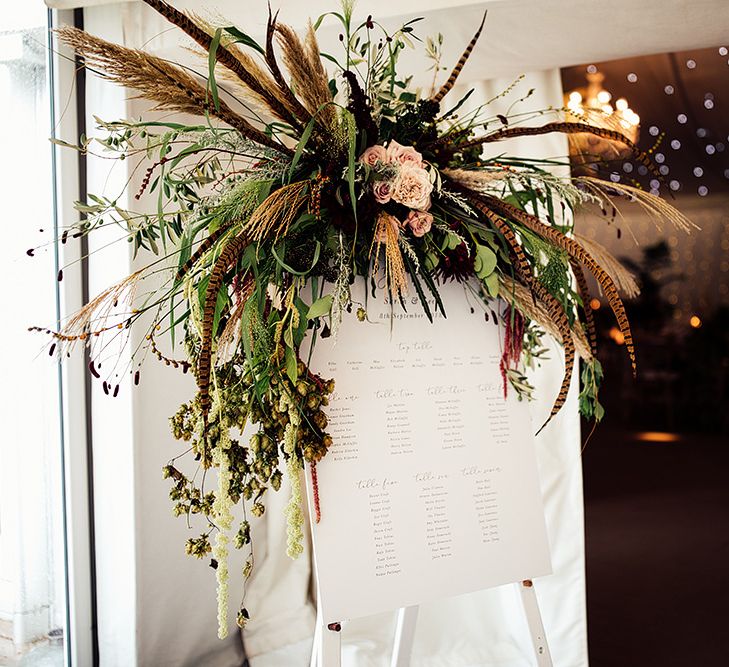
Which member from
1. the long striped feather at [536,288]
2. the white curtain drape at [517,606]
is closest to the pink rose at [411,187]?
the long striped feather at [536,288]

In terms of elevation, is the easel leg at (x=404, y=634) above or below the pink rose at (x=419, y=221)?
below

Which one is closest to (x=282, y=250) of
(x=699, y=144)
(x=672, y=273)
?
(x=699, y=144)

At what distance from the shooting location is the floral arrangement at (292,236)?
1395 mm

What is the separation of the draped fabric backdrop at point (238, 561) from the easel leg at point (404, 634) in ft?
1.51

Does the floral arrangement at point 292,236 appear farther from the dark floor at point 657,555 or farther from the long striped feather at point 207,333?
the dark floor at point 657,555

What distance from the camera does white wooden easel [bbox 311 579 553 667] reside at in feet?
4.91

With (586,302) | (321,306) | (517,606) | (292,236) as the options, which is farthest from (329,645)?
(517,606)

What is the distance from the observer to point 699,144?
253 inches

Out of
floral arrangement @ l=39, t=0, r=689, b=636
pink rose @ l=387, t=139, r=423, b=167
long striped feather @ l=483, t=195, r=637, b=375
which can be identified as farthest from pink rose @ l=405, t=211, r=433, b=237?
long striped feather @ l=483, t=195, r=637, b=375

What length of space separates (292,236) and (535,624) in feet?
3.47

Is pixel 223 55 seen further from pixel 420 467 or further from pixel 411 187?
pixel 420 467

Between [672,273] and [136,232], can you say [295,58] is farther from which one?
[672,273]

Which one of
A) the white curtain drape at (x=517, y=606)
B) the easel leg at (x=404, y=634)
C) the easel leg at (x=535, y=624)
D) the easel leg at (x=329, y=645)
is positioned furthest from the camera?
the white curtain drape at (x=517, y=606)

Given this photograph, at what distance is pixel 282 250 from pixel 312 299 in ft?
0.41
